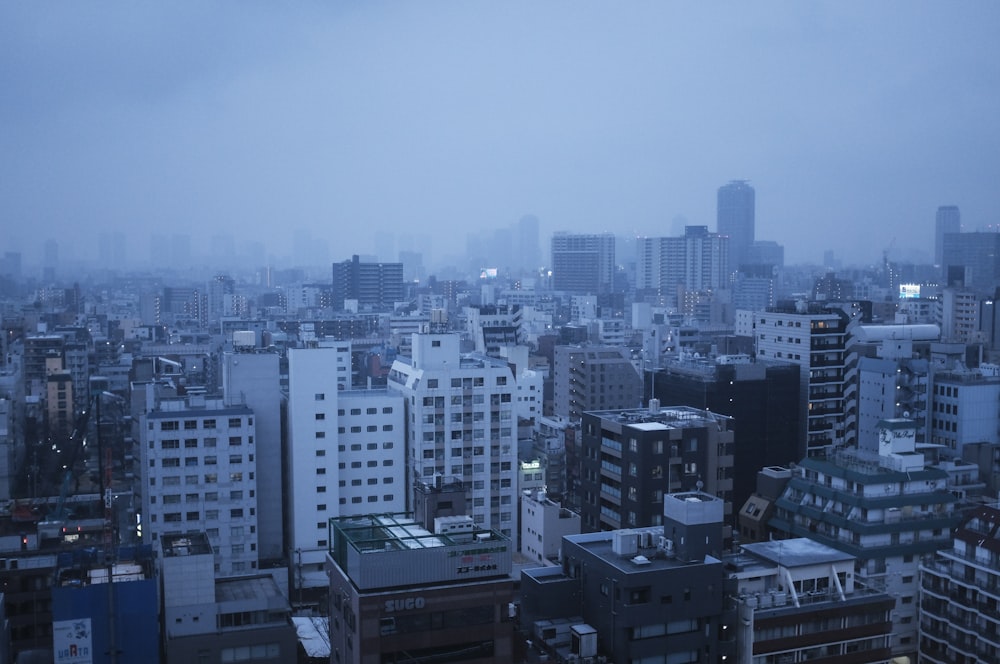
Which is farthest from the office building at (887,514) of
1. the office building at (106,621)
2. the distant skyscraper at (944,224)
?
the distant skyscraper at (944,224)

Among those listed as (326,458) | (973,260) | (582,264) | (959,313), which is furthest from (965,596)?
(582,264)

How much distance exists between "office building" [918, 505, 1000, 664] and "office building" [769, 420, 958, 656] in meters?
0.32

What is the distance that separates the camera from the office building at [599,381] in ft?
87.2

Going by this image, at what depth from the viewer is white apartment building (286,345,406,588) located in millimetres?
16078

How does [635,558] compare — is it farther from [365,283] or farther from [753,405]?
[365,283]

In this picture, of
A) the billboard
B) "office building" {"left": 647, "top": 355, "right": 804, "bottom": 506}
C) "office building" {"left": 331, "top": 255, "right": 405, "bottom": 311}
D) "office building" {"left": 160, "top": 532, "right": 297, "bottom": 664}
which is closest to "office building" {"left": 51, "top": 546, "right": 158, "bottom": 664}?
the billboard

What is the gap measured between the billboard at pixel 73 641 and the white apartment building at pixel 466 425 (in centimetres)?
799

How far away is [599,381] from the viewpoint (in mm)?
26609

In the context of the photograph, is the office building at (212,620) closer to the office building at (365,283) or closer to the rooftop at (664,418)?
the rooftop at (664,418)

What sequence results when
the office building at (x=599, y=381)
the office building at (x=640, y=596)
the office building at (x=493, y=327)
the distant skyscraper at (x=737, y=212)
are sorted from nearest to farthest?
the office building at (x=640, y=596)
the office building at (x=599, y=381)
the office building at (x=493, y=327)
the distant skyscraper at (x=737, y=212)

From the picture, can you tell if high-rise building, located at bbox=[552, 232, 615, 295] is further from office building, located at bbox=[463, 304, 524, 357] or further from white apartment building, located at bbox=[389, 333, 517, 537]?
white apartment building, located at bbox=[389, 333, 517, 537]

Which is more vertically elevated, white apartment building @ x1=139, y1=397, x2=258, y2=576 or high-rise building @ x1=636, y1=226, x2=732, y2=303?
high-rise building @ x1=636, y1=226, x2=732, y2=303

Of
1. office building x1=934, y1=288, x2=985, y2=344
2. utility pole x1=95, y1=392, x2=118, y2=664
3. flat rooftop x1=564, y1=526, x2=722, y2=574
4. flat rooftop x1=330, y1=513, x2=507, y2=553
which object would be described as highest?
office building x1=934, y1=288, x2=985, y2=344

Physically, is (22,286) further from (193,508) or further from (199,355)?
(193,508)
